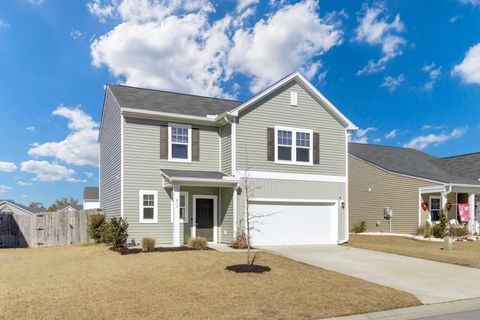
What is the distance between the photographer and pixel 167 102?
20328mm

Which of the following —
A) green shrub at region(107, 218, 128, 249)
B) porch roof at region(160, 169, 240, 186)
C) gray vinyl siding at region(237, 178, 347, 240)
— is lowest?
green shrub at region(107, 218, 128, 249)

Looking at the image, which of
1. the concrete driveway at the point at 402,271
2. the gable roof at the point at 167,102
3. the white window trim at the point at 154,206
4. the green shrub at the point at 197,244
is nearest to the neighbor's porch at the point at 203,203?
the white window trim at the point at 154,206

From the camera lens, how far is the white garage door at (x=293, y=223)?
18.6 metres

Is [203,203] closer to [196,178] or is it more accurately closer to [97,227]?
[196,178]

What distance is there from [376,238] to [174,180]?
1227 cm

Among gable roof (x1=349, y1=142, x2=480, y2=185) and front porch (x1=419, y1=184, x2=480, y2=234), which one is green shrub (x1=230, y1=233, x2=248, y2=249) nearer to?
front porch (x1=419, y1=184, x2=480, y2=234)

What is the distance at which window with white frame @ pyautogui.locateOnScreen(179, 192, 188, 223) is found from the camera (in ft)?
60.6

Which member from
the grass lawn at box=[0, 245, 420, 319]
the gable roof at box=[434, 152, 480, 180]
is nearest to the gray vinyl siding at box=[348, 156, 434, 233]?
the gable roof at box=[434, 152, 480, 180]

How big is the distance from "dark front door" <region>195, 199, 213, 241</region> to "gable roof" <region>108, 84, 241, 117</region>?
156 inches

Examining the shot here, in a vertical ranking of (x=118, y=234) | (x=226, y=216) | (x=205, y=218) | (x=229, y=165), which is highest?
(x=229, y=165)

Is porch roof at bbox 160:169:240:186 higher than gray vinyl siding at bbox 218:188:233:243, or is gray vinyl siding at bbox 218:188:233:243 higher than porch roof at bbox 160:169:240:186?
porch roof at bbox 160:169:240:186

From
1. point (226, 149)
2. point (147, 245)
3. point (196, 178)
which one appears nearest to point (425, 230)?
point (226, 149)

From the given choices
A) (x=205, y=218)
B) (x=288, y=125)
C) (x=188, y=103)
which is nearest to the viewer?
(x=205, y=218)

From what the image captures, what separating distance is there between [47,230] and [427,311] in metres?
18.2
